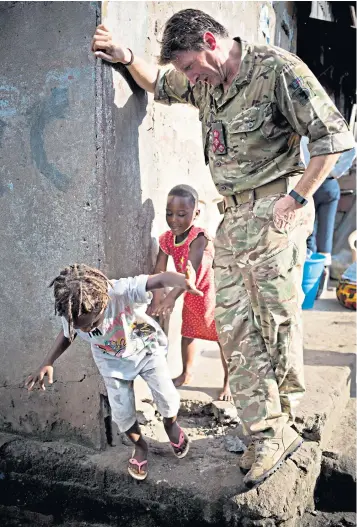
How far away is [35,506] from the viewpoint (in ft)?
8.27

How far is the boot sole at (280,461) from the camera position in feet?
7.07

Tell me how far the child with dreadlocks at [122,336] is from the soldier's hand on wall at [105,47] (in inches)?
34.9

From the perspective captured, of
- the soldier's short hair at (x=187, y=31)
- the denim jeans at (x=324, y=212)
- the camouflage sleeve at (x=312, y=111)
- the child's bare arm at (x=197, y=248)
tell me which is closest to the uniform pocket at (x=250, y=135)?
the camouflage sleeve at (x=312, y=111)

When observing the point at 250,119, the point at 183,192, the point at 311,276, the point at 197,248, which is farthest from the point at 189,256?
the point at 311,276

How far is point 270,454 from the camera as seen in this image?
2.22 m

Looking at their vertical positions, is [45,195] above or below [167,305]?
above

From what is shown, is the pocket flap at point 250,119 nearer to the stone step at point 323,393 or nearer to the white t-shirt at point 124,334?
the white t-shirt at point 124,334

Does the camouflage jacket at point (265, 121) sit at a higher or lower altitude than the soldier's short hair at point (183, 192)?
higher

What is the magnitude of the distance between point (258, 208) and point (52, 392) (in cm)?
134

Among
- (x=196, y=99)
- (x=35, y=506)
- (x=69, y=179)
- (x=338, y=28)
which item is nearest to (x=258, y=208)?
(x=196, y=99)

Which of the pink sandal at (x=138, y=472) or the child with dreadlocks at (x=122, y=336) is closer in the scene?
the child with dreadlocks at (x=122, y=336)

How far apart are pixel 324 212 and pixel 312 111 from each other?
3921 millimetres

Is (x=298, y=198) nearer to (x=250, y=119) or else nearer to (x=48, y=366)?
(x=250, y=119)

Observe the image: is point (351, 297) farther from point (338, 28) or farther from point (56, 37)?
point (56, 37)
